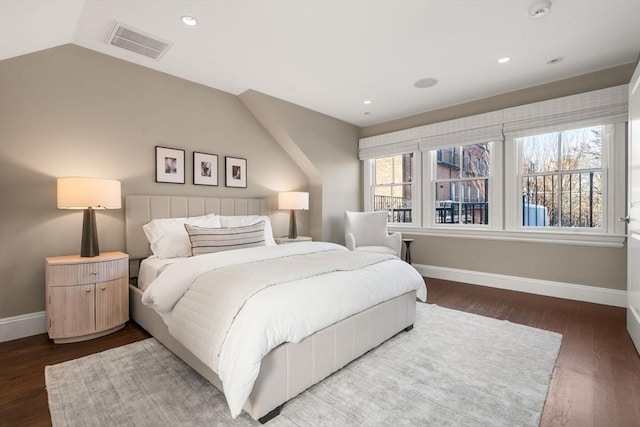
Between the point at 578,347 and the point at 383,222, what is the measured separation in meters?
2.66

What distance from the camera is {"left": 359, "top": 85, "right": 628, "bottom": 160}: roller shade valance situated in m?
3.22

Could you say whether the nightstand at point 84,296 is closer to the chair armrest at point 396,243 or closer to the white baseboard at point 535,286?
the chair armrest at point 396,243

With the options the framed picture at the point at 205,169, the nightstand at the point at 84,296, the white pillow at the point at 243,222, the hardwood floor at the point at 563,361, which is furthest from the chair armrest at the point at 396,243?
the nightstand at the point at 84,296

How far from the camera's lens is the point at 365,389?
5.82ft

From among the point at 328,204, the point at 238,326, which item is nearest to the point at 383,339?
the point at 238,326

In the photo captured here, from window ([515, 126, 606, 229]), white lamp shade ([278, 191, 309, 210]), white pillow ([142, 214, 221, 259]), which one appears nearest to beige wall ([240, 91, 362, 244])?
white lamp shade ([278, 191, 309, 210])

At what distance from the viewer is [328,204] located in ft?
16.0

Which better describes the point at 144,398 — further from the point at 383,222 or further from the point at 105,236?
the point at 383,222

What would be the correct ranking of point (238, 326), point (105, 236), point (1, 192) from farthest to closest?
point (105, 236) → point (1, 192) → point (238, 326)

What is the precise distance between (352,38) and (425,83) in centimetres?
140

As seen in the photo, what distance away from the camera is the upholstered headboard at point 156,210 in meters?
3.04

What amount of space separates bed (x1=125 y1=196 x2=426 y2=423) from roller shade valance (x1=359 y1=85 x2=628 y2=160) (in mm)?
2575

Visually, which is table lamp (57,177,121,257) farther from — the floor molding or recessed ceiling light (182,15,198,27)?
recessed ceiling light (182,15,198,27)

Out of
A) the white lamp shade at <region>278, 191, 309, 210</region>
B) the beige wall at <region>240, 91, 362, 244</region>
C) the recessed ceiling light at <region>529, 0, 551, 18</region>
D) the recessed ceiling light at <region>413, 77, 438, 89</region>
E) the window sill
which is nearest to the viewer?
the recessed ceiling light at <region>529, 0, 551, 18</region>
